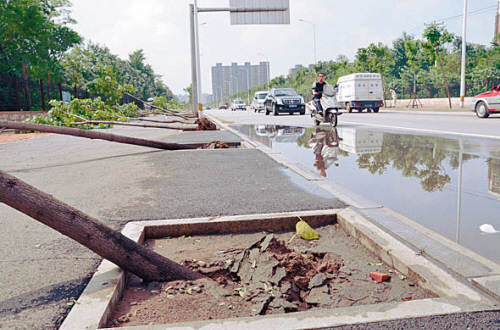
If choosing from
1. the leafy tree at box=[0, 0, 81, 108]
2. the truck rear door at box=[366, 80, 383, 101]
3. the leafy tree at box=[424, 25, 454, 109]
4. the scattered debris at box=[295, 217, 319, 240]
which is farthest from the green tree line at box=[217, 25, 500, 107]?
the scattered debris at box=[295, 217, 319, 240]

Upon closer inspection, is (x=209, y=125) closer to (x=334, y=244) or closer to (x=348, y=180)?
(x=348, y=180)

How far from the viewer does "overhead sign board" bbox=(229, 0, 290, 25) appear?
20644 millimetres

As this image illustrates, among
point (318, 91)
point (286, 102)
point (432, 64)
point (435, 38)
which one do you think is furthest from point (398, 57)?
point (318, 91)

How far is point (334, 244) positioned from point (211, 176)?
3.19 meters

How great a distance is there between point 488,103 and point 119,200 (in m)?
17.8

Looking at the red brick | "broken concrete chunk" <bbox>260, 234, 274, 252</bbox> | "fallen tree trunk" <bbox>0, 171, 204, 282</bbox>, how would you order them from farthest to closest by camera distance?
"broken concrete chunk" <bbox>260, 234, 274, 252</bbox> < the red brick < "fallen tree trunk" <bbox>0, 171, 204, 282</bbox>

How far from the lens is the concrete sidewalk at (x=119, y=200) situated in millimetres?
2379

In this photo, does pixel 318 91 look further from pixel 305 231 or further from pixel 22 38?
pixel 22 38

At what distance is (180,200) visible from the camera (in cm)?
478

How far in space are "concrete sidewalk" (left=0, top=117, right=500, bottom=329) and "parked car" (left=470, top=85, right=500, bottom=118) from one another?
13.3 m

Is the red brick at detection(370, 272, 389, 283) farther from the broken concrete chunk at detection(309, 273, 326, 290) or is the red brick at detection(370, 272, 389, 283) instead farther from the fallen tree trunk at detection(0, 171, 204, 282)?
the fallen tree trunk at detection(0, 171, 204, 282)

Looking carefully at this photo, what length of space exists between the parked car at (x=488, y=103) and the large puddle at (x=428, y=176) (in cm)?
907

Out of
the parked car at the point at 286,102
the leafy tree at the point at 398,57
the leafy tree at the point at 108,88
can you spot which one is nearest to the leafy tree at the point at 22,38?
the leafy tree at the point at 108,88

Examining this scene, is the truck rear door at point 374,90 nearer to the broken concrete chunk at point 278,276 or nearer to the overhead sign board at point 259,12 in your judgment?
the overhead sign board at point 259,12
